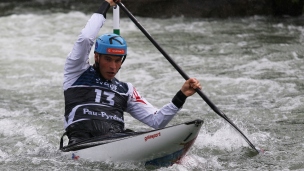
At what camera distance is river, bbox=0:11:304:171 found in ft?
21.1

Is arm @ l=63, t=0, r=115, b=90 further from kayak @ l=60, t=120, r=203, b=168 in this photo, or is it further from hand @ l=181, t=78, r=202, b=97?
hand @ l=181, t=78, r=202, b=97

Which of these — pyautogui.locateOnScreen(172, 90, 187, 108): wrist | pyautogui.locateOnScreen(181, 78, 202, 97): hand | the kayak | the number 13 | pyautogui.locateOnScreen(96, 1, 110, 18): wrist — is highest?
pyautogui.locateOnScreen(96, 1, 110, 18): wrist

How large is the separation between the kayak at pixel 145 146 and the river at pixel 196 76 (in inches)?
3.8

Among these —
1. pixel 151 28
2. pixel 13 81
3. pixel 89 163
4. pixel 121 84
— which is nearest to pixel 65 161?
pixel 89 163

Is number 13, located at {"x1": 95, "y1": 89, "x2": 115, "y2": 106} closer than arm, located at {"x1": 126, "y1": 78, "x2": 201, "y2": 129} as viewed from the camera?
No

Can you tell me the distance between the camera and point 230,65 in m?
10.9

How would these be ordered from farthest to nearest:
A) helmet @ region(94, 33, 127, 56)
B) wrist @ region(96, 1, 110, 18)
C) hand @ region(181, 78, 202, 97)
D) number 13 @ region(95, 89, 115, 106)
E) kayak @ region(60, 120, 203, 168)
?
1. wrist @ region(96, 1, 110, 18)
2. number 13 @ region(95, 89, 115, 106)
3. helmet @ region(94, 33, 127, 56)
4. hand @ region(181, 78, 202, 97)
5. kayak @ region(60, 120, 203, 168)

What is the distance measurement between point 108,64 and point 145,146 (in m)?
0.80

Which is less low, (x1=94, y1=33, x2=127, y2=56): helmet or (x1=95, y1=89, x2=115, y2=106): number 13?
(x1=94, y1=33, x2=127, y2=56): helmet

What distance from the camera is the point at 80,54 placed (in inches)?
221

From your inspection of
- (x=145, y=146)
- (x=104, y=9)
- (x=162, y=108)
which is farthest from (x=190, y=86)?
(x=104, y=9)

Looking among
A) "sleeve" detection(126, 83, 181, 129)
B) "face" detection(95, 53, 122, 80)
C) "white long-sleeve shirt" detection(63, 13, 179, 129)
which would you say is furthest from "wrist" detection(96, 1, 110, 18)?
"sleeve" detection(126, 83, 181, 129)

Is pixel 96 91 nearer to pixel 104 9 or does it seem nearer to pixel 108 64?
pixel 108 64

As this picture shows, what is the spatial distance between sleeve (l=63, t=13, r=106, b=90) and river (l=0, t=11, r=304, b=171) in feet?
2.35
